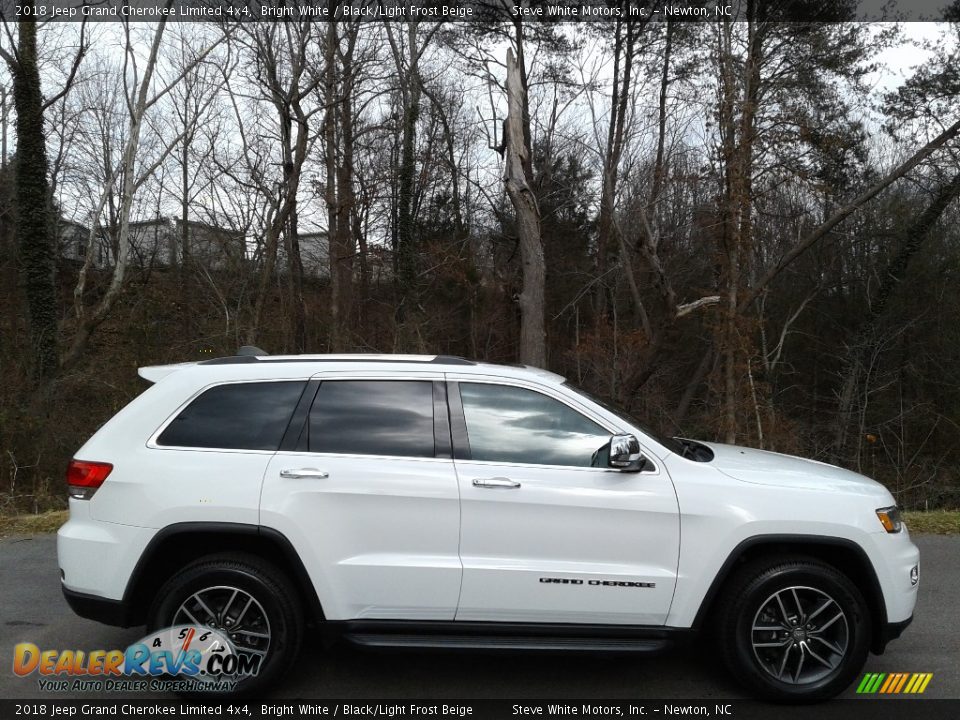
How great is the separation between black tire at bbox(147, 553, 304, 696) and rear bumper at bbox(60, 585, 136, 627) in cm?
14

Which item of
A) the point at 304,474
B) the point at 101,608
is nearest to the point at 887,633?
the point at 304,474

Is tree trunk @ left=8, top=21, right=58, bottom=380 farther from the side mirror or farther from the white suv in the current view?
the side mirror

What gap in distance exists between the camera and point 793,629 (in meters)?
3.77

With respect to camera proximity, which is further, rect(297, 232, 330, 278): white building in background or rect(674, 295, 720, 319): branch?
rect(297, 232, 330, 278): white building in background

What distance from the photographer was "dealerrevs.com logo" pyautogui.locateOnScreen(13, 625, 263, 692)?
3.70m

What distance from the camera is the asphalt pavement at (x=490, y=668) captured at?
12.7ft

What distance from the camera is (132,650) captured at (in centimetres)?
387

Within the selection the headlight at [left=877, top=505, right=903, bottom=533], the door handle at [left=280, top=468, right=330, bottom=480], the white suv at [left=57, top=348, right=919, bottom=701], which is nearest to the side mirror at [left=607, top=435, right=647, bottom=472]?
the white suv at [left=57, top=348, right=919, bottom=701]

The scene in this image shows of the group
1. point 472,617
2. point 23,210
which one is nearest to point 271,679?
point 472,617

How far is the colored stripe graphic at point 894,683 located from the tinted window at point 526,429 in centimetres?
194

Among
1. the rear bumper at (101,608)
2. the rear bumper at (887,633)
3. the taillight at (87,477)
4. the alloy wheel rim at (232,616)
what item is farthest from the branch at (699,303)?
the rear bumper at (101,608)

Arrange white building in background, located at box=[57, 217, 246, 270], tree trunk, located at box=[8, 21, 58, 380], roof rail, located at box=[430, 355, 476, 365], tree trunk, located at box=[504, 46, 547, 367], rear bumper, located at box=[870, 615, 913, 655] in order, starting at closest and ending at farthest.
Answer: rear bumper, located at box=[870, 615, 913, 655], roof rail, located at box=[430, 355, 476, 365], tree trunk, located at box=[504, 46, 547, 367], tree trunk, located at box=[8, 21, 58, 380], white building in background, located at box=[57, 217, 246, 270]

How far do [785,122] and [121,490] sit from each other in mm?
12420

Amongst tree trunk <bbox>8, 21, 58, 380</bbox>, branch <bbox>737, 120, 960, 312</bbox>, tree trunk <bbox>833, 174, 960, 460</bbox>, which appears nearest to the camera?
branch <bbox>737, 120, 960, 312</bbox>
